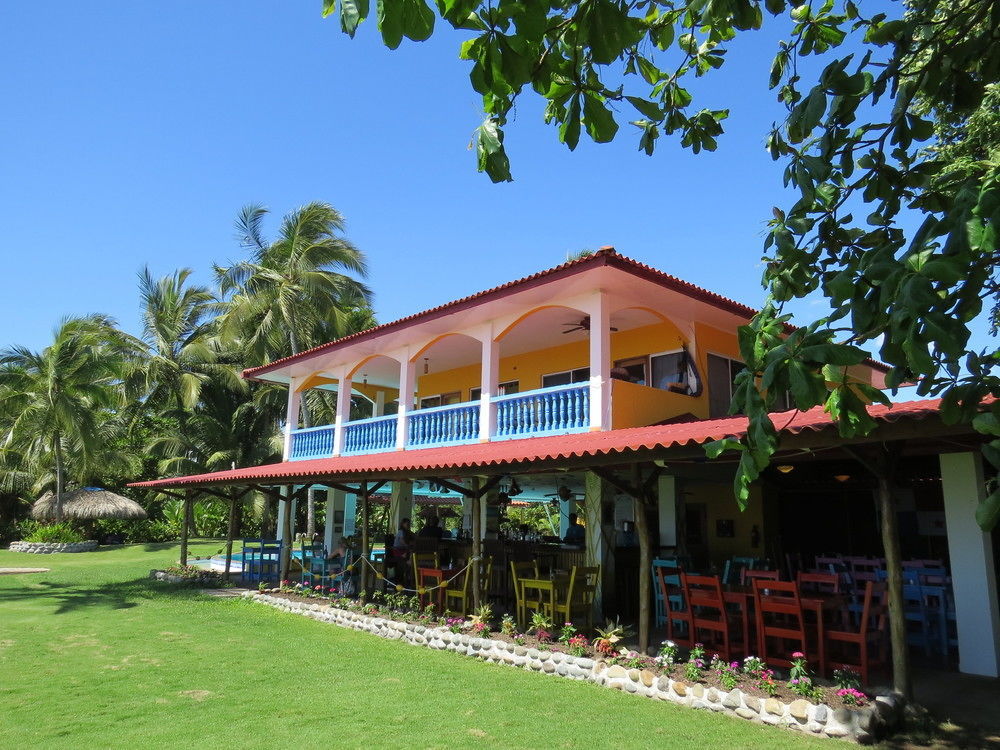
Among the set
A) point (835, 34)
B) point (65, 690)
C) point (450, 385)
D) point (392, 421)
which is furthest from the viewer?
point (450, 385)

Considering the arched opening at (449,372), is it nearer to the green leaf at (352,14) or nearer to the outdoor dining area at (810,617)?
the outdoor dining area at (810,617)

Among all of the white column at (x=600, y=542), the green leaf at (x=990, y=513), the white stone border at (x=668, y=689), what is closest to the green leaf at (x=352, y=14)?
the green leaf at (x=990, y=513)

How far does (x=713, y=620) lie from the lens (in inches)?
303

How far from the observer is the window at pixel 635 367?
1296 centimetres

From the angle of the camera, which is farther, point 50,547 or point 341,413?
point 50,547

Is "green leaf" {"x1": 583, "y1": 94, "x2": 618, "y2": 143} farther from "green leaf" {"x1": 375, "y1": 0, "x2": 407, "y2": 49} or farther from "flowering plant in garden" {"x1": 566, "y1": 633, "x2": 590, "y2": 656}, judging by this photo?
"flowering plant in garden" {"x1": 566, "y1": 633, "x2": 590, "y2": 656}

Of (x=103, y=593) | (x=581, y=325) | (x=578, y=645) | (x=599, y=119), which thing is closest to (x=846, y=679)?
(x=578, y=645)

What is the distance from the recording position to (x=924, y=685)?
6.80 m

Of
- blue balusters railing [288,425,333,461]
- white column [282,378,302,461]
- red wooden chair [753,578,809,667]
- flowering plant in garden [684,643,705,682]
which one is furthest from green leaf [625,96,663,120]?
white column [282,378,302,461]

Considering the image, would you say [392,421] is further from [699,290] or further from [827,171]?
[827,171]

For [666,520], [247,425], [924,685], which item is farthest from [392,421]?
[247,425]

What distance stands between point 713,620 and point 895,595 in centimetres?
202

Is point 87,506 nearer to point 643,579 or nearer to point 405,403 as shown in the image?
point 405,403

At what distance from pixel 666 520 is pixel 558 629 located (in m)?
3.37
